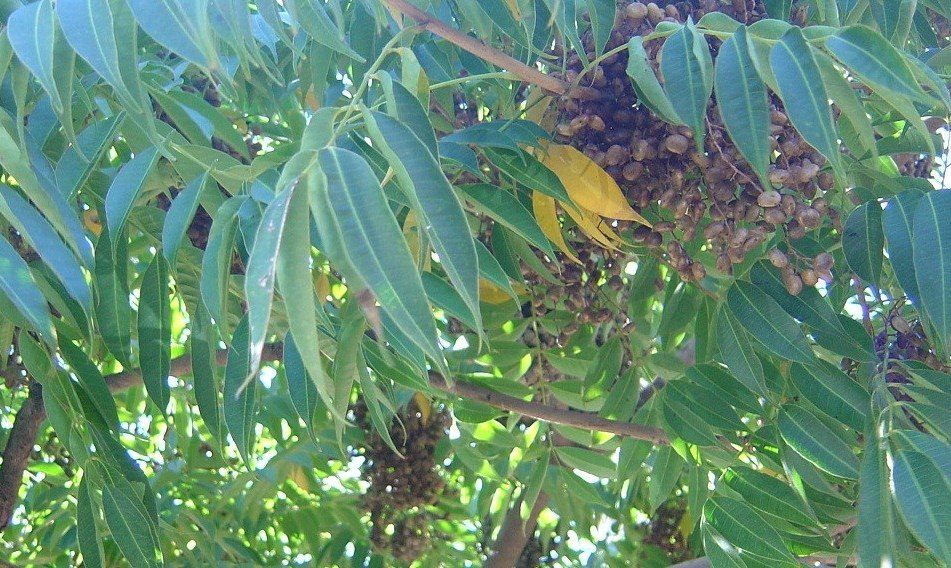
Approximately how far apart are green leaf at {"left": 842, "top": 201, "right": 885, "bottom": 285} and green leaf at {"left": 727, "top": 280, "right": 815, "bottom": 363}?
4.4 inches

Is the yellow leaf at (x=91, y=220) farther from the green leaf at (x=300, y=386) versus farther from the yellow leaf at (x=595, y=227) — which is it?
the yellow leaf at (x=595, y=227)

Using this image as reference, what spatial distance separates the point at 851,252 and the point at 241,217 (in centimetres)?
78

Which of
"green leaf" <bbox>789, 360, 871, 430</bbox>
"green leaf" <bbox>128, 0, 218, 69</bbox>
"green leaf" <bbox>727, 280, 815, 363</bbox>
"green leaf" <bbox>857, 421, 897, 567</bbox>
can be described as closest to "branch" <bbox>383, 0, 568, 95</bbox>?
"green leaf" <bbox>128, 0, 218, 69</bbox>

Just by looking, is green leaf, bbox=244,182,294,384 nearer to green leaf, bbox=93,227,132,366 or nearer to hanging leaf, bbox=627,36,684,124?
hanging leaf, bbox=627,36,684,124

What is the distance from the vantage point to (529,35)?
3.98 ft

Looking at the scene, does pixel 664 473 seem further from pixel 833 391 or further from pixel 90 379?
pixel 90 379

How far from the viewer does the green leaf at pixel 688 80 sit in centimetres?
115

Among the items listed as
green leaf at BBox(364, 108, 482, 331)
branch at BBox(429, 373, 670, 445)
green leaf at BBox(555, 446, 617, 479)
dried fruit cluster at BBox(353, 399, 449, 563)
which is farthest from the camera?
dried fruit cluster at BBox(353, 399, 449, 563)

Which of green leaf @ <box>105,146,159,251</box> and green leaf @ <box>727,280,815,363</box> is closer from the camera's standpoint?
green leaf @ <box>105,146,159,251</box>

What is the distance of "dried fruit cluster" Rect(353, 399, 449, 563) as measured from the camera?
268cm

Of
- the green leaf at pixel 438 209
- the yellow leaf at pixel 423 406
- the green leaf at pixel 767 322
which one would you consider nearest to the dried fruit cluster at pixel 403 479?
the yellow leaf at pixel 423 406

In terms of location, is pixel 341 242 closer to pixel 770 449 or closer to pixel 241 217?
pixel 241 217

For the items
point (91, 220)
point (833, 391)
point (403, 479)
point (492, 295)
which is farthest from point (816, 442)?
point (403, 479)

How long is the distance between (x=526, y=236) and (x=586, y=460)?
0.97m
